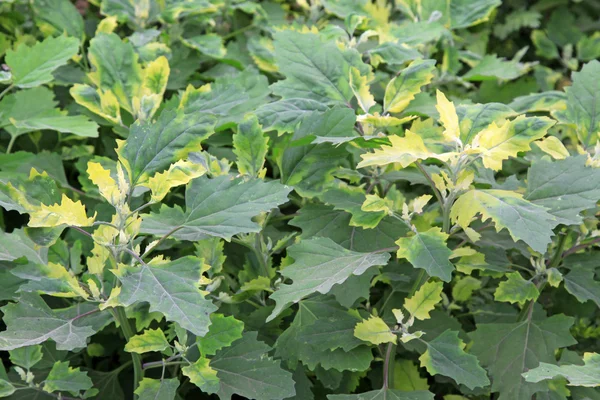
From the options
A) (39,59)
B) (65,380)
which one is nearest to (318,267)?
(65,380)

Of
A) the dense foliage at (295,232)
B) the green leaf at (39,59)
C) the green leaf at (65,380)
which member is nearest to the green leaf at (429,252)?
the dense foliage at (295,232)

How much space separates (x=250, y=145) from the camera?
1.21 meters

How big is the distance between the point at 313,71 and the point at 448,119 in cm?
38

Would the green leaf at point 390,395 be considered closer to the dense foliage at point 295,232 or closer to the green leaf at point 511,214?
the dense foliage at point 295,232

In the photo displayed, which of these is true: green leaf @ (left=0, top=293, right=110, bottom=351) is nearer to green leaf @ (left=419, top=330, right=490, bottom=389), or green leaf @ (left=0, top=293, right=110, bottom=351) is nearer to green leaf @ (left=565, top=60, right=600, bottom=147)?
green leaf @ (left=419, top=330, right=490, bottom=389)

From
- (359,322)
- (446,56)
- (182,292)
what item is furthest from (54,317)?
(446,56)

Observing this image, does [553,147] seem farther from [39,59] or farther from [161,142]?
[39,59]

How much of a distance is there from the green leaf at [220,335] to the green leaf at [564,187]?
56 centimetres

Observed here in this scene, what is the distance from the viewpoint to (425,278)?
1.22 metres

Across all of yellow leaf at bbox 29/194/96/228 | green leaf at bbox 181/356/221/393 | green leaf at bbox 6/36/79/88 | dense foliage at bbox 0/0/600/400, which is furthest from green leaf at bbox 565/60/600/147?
green leaf at bbox 6/36/79/88

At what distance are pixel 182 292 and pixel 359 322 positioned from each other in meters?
0.39

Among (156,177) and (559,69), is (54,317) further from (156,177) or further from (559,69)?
(559,69)

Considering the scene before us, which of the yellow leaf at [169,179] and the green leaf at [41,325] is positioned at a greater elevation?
the yellow leaf at [169,179]

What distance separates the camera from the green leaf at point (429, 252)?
1.02 meters
